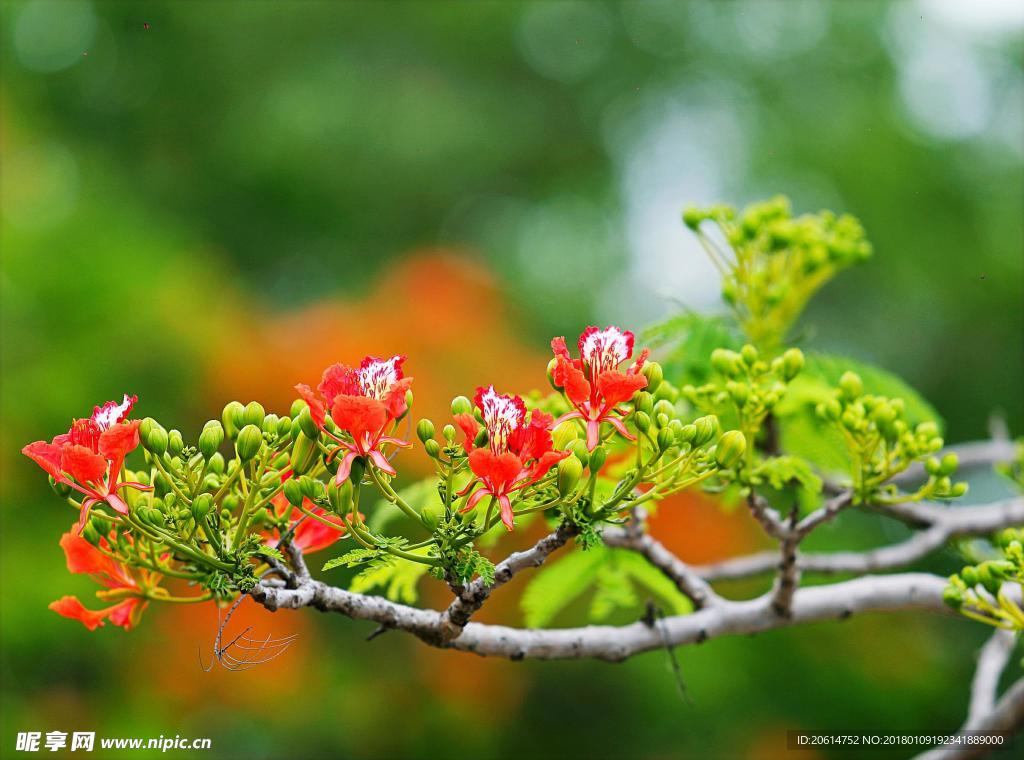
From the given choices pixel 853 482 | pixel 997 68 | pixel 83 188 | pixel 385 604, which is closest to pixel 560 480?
pixel 385 604

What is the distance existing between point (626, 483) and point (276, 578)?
0.54 metres

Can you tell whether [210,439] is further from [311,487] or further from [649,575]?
[649,575]

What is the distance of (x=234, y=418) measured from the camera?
1295mm

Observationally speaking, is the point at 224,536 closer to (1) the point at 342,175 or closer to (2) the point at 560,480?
(2) the point at 560,480

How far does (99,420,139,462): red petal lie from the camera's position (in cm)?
124

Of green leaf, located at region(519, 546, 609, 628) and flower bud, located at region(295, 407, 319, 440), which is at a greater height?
flower bud, located at region(295, 407, 319, 440)

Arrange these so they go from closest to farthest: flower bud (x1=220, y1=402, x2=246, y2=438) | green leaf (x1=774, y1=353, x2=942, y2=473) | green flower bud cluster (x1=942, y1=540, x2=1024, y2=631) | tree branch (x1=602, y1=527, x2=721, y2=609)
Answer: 1. flower bud (x1=220, y1=402, x2=246, y2=438)
2. green flower bud cluster (x1=942, y1=540, x2=1024, y2=631)
3. tree branch (x1=602, y1=527, x2=721, y2=609)
4. green leaf (x1=774, y1=353, x2=942, y2=473)

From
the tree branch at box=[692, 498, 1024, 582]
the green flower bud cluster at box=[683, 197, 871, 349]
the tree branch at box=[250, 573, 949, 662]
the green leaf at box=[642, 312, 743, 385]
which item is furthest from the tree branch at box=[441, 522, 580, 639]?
the tree branch at box=[692, 498, 1024, 582]

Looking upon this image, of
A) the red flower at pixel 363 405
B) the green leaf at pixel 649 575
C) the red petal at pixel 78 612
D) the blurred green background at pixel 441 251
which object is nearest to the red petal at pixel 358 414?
the red flower at pixel 363 405

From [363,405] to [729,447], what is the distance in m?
0.50

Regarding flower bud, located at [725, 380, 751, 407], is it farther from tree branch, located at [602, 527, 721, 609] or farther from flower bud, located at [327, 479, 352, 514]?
flower bud, located at [327, 479, 352, 514]

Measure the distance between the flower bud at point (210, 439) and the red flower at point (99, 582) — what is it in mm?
219

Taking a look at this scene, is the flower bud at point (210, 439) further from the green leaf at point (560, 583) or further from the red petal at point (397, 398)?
the green leaf at point (560, 583)

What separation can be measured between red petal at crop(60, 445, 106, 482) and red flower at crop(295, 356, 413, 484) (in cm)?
26
